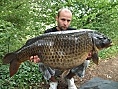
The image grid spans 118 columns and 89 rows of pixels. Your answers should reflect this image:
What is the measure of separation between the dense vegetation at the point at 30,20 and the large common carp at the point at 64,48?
3.83 feet

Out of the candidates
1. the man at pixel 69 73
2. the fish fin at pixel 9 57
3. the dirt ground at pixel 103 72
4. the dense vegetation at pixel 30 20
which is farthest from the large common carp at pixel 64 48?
the dirt ground at pixel 103 72

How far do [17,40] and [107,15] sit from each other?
10.1 ft

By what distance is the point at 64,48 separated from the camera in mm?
2795

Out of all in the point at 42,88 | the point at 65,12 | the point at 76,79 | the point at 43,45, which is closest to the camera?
the point at 43,45

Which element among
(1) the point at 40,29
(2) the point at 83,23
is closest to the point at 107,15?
(2) the point at 83,23

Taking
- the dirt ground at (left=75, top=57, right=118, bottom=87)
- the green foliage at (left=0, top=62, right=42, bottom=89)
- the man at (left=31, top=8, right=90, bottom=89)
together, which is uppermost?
the man at (left=31, top=8, right=90, bottom=89)

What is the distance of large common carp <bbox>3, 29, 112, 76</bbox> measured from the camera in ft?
9.14

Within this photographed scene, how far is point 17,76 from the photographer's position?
4.54 meters

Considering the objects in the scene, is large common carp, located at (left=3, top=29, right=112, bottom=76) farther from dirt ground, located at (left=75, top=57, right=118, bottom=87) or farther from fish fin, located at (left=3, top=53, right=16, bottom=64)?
dirt ground, located at (left=75, top=57, right=118, bottom=87)

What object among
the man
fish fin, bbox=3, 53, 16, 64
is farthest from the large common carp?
the man

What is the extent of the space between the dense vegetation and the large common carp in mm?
1169

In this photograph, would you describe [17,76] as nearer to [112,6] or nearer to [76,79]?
[76,79]

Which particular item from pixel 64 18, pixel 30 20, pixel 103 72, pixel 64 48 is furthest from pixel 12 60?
pixel 103 72

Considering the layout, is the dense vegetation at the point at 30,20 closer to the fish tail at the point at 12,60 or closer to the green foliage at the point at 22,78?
the green foliage at the point at 22,78
